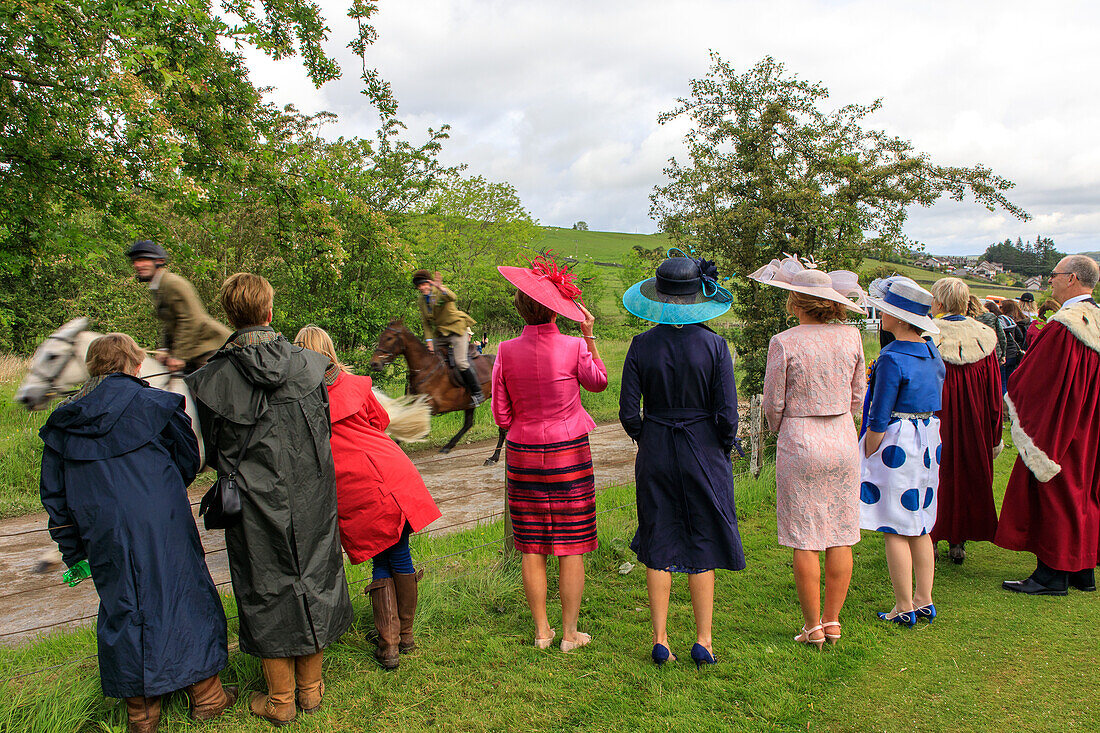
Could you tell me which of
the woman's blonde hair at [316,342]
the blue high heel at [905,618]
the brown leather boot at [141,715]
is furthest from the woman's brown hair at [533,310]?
the blue high heel at [905,618]

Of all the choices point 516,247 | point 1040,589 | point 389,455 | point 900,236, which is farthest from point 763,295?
point 516,247

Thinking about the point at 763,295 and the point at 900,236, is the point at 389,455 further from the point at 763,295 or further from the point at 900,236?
the point at 900,236

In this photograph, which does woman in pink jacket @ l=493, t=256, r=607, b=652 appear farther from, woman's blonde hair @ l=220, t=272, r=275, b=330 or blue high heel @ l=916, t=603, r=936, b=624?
blue high heel @ l=916, t=603, r=936, b=624

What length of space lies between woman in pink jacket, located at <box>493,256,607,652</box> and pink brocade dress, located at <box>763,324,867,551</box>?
971mm

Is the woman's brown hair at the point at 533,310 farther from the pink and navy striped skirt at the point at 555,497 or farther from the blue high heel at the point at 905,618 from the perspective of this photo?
the blue high heel at the point at 905,618

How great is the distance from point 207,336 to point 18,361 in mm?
12007

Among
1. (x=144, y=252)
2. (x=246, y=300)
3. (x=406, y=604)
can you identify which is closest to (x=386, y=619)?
(x=406, y=604)

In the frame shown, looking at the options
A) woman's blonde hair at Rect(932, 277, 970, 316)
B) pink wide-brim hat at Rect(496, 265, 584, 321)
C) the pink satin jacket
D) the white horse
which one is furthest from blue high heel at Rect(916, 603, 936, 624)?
the white horse

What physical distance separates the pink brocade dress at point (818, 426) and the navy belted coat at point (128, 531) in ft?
9.31

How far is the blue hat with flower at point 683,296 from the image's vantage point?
3.34m

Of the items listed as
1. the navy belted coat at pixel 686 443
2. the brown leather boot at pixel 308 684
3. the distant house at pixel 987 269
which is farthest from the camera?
the distant house at pixel 987 269

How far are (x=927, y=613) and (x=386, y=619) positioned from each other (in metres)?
3.20

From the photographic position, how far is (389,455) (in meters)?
3.44

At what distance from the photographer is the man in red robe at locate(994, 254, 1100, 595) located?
4.38 m
